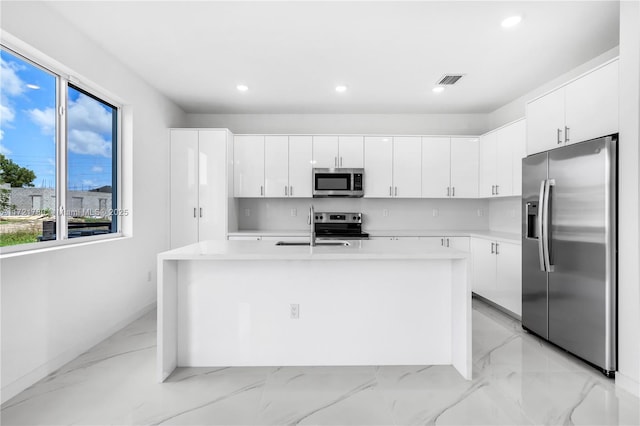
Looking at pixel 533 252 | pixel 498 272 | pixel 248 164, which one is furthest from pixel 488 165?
pixel 248 164

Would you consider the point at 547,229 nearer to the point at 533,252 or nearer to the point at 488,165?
the point at 533,252

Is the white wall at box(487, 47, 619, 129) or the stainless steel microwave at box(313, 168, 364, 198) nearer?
the white wall at box(487, 47, 619, 129)

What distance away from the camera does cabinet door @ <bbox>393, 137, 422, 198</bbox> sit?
4668 mm

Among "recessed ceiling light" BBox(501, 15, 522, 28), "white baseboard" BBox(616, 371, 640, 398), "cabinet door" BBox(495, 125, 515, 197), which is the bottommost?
"white baseboard" BBox(616, 371, 640, 398)

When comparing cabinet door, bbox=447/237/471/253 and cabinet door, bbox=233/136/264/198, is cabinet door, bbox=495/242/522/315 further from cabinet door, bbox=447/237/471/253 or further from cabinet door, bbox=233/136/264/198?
cabinet door, bbox=233/136/264/198

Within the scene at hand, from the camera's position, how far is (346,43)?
280 cm

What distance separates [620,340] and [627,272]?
45cm

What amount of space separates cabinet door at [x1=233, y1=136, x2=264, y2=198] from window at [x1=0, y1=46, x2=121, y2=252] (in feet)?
5.02

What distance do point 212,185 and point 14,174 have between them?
7.08 feet

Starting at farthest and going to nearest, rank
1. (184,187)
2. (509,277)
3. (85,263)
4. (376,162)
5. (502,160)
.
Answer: (376,162) < (184,187) < (502,160) < (509,277) < (85,263)

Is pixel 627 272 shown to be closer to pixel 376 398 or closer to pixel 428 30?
pixel 376 398

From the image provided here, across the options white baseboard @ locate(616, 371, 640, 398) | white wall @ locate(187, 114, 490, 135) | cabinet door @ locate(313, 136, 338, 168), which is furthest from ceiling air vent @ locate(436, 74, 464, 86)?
white baseboard @ locate(616, 371, 640, 398)

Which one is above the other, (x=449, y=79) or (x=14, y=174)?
(x=449, y=79)

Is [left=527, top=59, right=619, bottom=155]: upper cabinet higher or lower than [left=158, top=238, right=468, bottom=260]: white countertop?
higher
